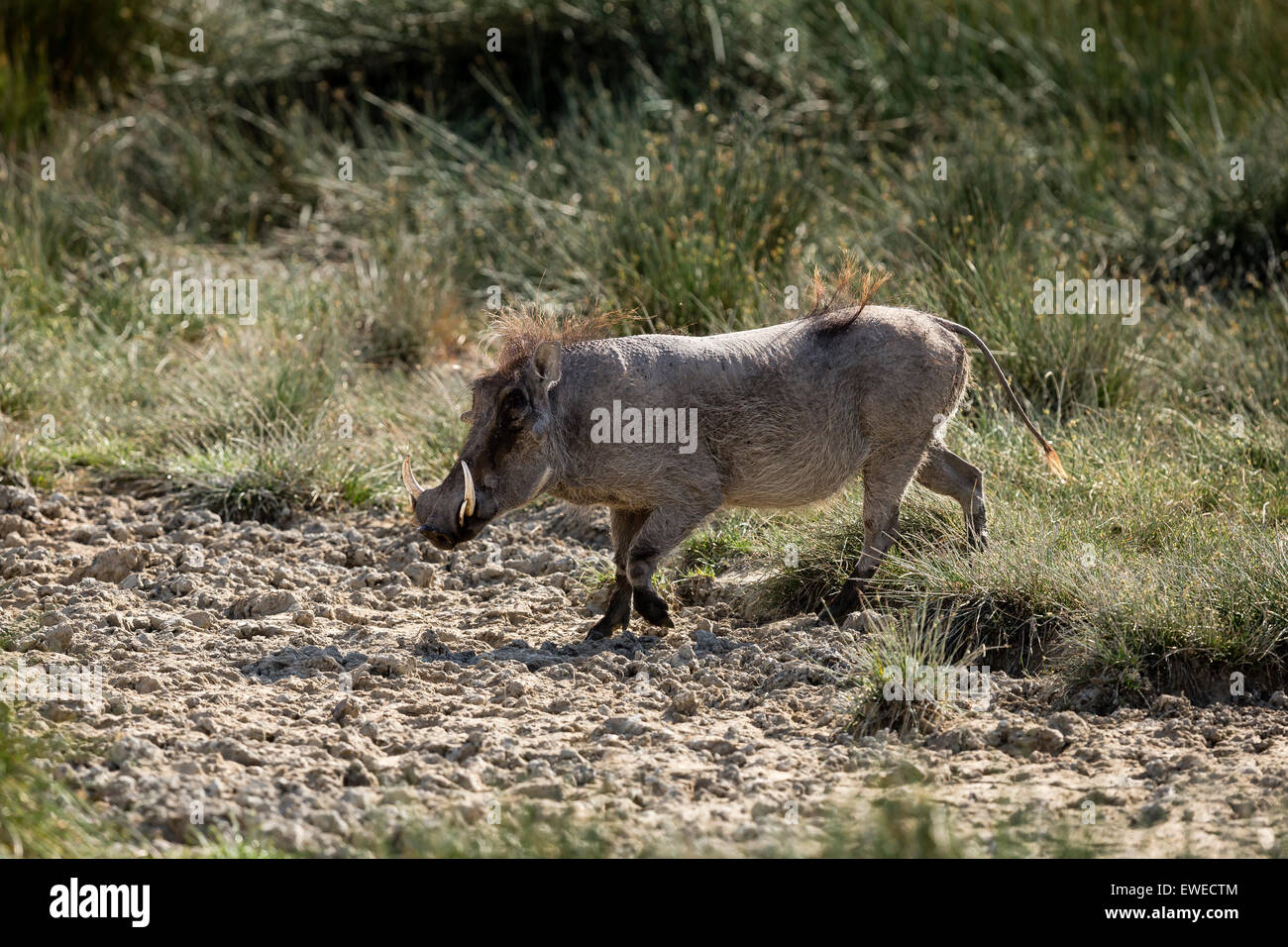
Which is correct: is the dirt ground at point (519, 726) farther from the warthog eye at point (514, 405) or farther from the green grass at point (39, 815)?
the warthog eye at point (514, 405)

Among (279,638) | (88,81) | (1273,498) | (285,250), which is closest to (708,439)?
(279,638)

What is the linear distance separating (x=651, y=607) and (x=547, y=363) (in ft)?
3.12

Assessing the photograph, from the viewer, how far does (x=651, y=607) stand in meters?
5.35

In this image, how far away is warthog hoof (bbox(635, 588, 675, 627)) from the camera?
5.34 meters

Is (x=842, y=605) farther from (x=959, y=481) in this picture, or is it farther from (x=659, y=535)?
(x=659, y=535)

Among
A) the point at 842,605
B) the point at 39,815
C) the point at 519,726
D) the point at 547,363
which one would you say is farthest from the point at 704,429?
the point at 39,815

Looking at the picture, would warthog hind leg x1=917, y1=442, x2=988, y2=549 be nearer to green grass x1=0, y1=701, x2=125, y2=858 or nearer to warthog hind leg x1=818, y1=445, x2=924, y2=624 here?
warthog hind leg x1=818, y1=445, x2=924, y2=624

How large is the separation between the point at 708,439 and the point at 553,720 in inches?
49.0

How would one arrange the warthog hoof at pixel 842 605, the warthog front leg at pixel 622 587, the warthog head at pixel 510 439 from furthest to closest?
1. the warthog hoof at pixel 842 605
2. the warthog front leg at pixel 622 587
3. the warthog head at pixel 510 439

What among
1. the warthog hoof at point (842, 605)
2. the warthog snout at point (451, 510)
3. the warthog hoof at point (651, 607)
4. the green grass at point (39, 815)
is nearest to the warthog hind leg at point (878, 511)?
the warthog hoof at point (842, 605)

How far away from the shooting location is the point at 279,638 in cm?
549

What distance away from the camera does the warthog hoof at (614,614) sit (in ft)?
18.0

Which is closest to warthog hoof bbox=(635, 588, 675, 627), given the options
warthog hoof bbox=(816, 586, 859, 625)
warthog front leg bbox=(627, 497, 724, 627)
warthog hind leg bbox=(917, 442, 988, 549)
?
warthog front leg bbox=(627, 497, 724, 627)

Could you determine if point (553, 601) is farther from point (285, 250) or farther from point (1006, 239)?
point (285, 250)
